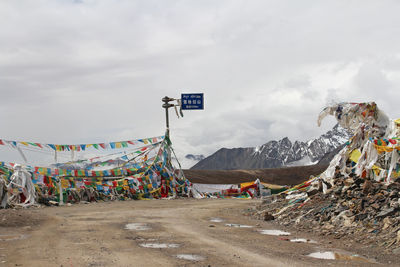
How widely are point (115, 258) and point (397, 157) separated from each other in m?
11.3

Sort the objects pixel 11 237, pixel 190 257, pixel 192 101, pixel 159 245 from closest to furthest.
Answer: pixel 190 257 < pixel 159 245 < pixel 11 237 < pixel 192 101

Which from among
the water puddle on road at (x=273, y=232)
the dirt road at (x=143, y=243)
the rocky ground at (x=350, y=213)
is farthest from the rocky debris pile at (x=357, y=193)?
the dirt road at (x=143, y=243)

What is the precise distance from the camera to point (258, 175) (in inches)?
3265

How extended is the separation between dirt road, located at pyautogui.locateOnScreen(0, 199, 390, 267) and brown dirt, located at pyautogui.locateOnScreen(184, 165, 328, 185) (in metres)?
51.9

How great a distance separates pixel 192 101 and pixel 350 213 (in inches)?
880

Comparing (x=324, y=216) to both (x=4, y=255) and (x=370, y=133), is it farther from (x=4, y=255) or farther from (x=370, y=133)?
(x=4, y=255)

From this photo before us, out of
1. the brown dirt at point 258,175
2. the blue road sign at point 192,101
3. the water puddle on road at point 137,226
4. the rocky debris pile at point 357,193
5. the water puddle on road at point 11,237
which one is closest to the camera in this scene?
the water puddle on road at point 11,237

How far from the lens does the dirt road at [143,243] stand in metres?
9.56

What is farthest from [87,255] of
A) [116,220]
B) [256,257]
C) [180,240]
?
[116,220]

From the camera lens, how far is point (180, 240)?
40.0 feet

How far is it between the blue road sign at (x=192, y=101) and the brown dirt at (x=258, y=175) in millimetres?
33568

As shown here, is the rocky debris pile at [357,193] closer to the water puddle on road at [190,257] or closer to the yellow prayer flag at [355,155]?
the yellow prayer flag at [355,155]

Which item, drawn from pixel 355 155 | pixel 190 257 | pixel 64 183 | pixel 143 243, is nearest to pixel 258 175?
pixel 64 183

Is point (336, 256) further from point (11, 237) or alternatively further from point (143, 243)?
point (11, 237)
